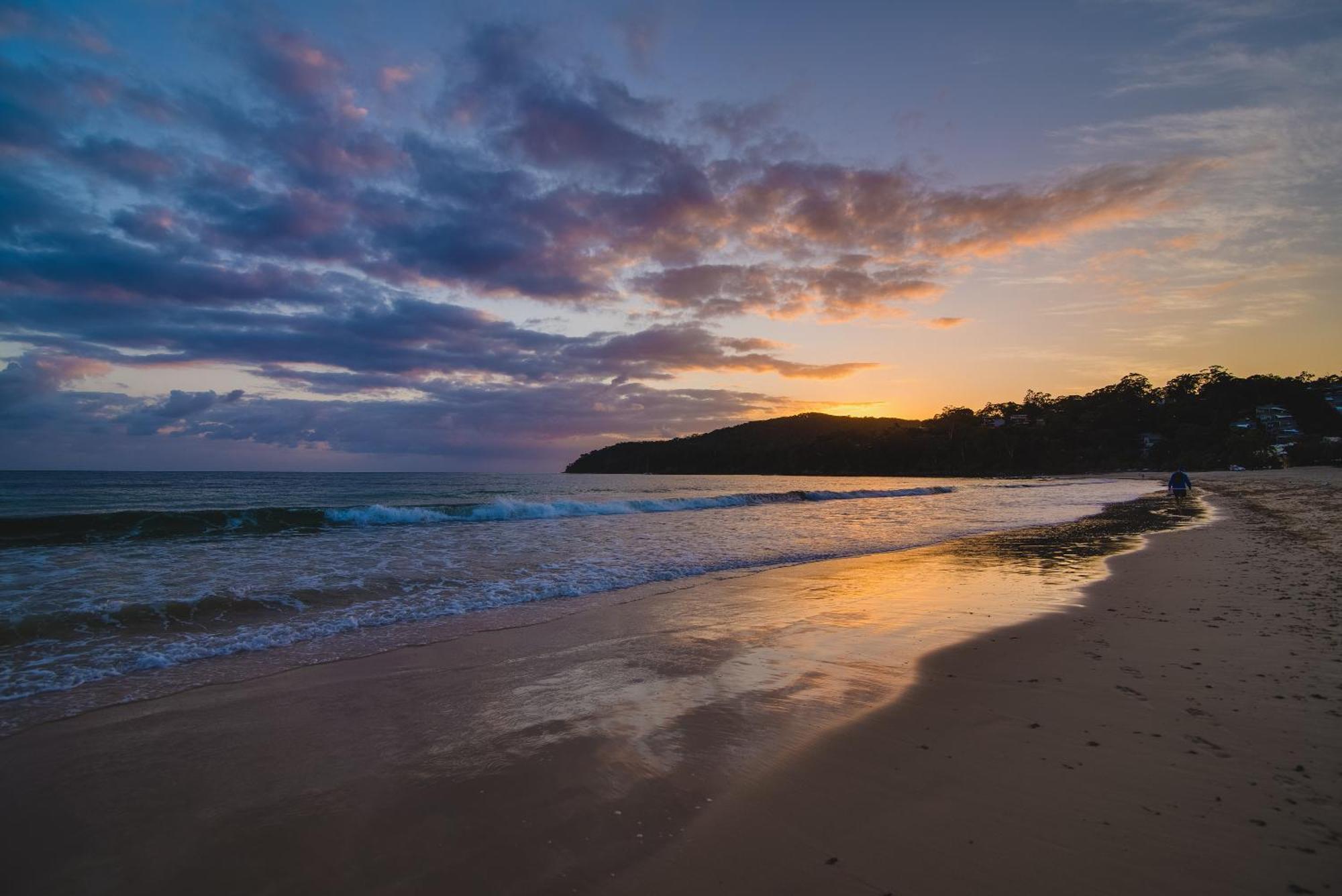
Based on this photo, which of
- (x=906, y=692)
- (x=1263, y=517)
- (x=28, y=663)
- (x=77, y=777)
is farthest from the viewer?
(x=1263, y=517)

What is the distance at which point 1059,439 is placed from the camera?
115 metres

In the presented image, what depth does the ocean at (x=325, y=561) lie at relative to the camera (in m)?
7.38

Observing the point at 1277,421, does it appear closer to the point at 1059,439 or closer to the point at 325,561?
the point at 1059,439

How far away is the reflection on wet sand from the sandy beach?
0.9 inches

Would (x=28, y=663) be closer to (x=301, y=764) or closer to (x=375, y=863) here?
(x=301, y=764)

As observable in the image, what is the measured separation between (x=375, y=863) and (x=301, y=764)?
1589mm

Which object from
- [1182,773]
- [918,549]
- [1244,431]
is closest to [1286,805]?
[1182,773]

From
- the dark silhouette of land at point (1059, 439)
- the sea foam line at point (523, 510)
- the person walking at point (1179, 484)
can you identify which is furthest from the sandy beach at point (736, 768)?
the dark silhouette of land at point (1059, 439)

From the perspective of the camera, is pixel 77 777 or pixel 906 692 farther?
pixel 906 692

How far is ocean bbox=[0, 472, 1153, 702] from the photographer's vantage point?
7.38 metres

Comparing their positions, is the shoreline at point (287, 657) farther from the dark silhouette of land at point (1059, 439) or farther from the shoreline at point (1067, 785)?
the dark silhouette of land at point (1059, 439)

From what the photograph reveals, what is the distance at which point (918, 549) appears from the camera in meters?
15.8

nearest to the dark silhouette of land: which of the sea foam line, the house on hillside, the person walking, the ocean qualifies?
the house on hillside

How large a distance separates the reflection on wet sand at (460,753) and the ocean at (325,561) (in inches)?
63.1
